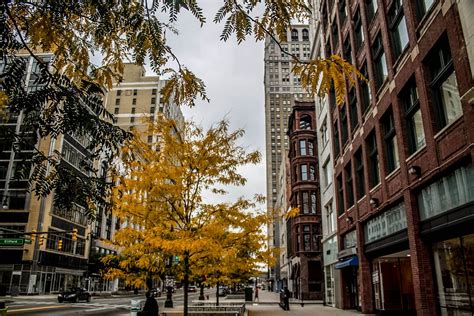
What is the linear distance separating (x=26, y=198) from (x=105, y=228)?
2530 centimetres

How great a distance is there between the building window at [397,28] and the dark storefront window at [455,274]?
870cm

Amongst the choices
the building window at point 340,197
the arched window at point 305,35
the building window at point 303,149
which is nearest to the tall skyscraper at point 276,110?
the arched window at point 305,35

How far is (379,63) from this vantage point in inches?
834

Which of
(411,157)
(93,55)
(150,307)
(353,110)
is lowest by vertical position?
(150,307)

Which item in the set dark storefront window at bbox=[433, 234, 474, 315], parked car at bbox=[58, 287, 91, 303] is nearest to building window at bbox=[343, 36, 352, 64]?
dark storefront window at bbox=[433, 234, 474, 315]

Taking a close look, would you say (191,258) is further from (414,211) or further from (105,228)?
(105,228)

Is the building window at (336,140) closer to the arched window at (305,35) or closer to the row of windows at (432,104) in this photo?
the row of windows at (432,104)

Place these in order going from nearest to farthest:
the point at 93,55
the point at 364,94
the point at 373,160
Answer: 1. the point at 93,55
2. the point at 373,160
3. the point at 364,94

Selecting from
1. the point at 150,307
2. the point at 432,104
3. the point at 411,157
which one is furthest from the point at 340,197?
the point at 150,307

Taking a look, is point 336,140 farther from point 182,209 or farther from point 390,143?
point 182,209

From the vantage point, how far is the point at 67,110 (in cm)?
425

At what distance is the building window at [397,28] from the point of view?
56.8ft

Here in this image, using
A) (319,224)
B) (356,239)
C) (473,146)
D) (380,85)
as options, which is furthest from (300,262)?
(473,146)

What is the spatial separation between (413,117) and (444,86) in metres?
3.16
